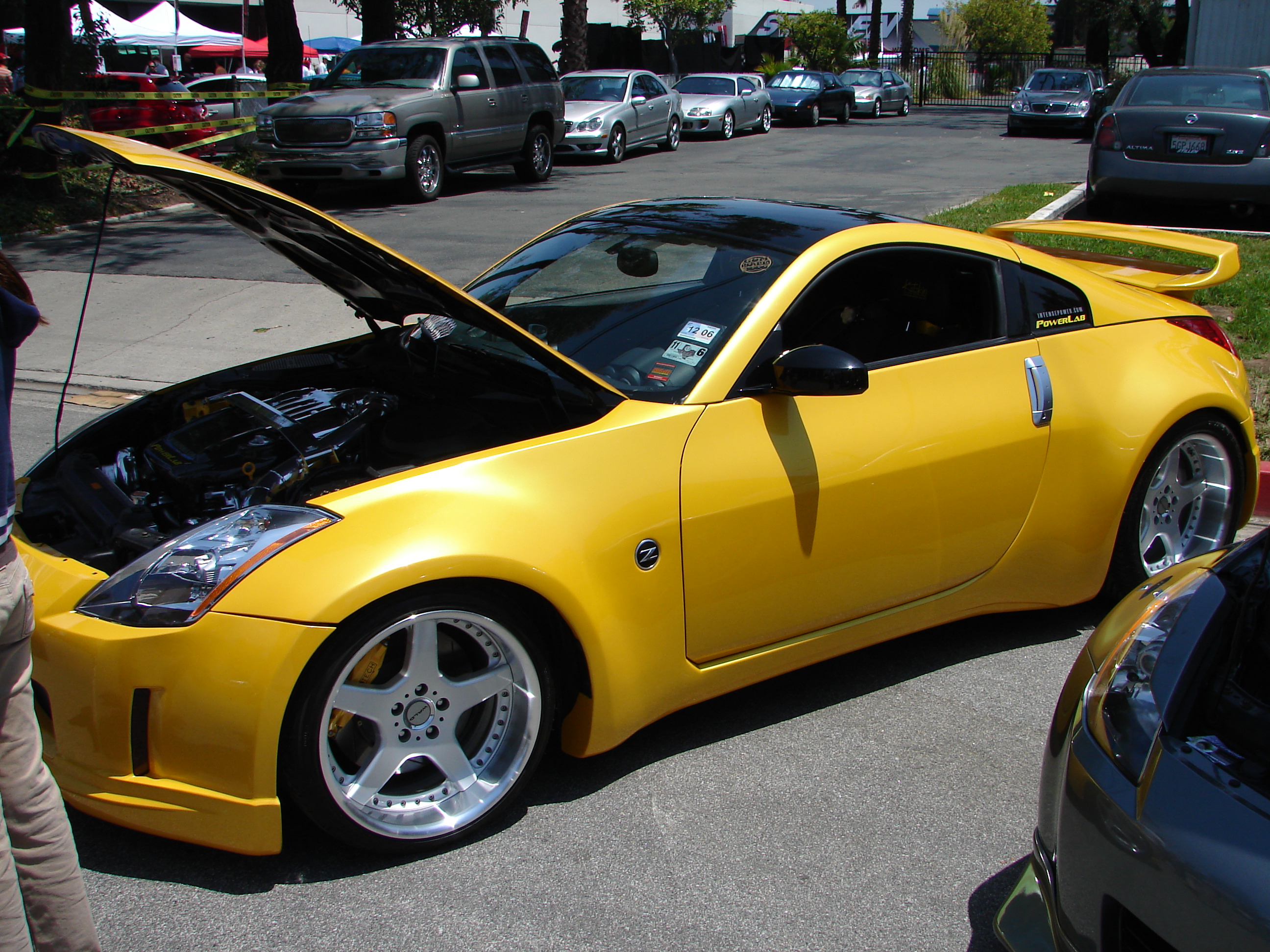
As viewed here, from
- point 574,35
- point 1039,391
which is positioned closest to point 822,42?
point 574,35

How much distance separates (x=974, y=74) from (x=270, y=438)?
158 ft

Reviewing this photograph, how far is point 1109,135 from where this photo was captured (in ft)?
38.0

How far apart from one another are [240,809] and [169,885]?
1.11 feet

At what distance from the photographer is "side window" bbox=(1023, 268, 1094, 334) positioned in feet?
12.6

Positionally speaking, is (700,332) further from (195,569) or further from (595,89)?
(595,89)

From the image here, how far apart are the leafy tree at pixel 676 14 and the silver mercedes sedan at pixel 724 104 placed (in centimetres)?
1394

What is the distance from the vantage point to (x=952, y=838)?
297cm

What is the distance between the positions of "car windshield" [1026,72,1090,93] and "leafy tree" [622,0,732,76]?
619 inches

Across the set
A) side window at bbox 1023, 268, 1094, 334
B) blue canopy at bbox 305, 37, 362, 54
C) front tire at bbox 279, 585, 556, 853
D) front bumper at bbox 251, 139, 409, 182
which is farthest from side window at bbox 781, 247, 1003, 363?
blue canopy at bbox 305, 37, 362, 54

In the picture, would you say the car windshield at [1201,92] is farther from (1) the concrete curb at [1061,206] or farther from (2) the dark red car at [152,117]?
(2) the dark red car at [152,117]

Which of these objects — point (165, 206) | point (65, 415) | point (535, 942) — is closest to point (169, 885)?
point (535, 942)

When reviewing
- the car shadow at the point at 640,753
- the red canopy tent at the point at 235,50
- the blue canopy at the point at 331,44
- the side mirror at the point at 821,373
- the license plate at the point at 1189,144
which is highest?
the blue canopy at the point at 331,44

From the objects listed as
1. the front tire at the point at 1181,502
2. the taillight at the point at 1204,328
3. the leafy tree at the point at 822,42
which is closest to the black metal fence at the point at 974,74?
the leafy tree at the point at 822,42

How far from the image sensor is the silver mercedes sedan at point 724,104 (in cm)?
2573
